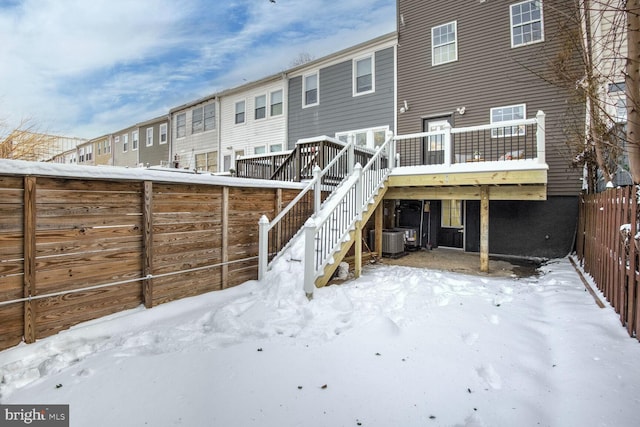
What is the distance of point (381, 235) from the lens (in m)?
8.93

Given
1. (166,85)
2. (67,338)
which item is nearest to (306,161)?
(67,338)

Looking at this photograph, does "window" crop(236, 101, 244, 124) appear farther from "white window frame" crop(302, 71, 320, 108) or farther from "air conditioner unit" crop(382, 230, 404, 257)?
"air conditioner unit" crop(382, 230, 404, 257)

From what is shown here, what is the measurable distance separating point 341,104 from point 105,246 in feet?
32.8

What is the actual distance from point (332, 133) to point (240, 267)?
26.5 feet

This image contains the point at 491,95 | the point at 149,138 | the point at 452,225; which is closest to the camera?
the point at 491,95

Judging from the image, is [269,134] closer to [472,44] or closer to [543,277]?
[472,44]

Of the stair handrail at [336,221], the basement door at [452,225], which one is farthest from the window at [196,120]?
the basement door at [452,225]

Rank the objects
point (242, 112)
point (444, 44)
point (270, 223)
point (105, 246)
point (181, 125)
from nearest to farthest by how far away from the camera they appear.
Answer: point (105, 246) < point (270, 223) < point (444, 44) < point (242, 112) < point (181, 125)

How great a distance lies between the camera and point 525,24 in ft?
29.9

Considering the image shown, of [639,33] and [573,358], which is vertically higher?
[639,33]

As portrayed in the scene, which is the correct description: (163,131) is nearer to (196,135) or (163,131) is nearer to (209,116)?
(196,135)

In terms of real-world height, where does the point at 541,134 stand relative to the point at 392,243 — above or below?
above

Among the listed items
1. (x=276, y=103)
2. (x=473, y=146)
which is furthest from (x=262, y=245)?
(x=276, y=103)

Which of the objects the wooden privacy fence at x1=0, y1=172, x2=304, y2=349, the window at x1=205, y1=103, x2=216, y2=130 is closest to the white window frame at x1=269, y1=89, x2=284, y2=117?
the window at x1=205, y1=103, x2=216, y2=130
